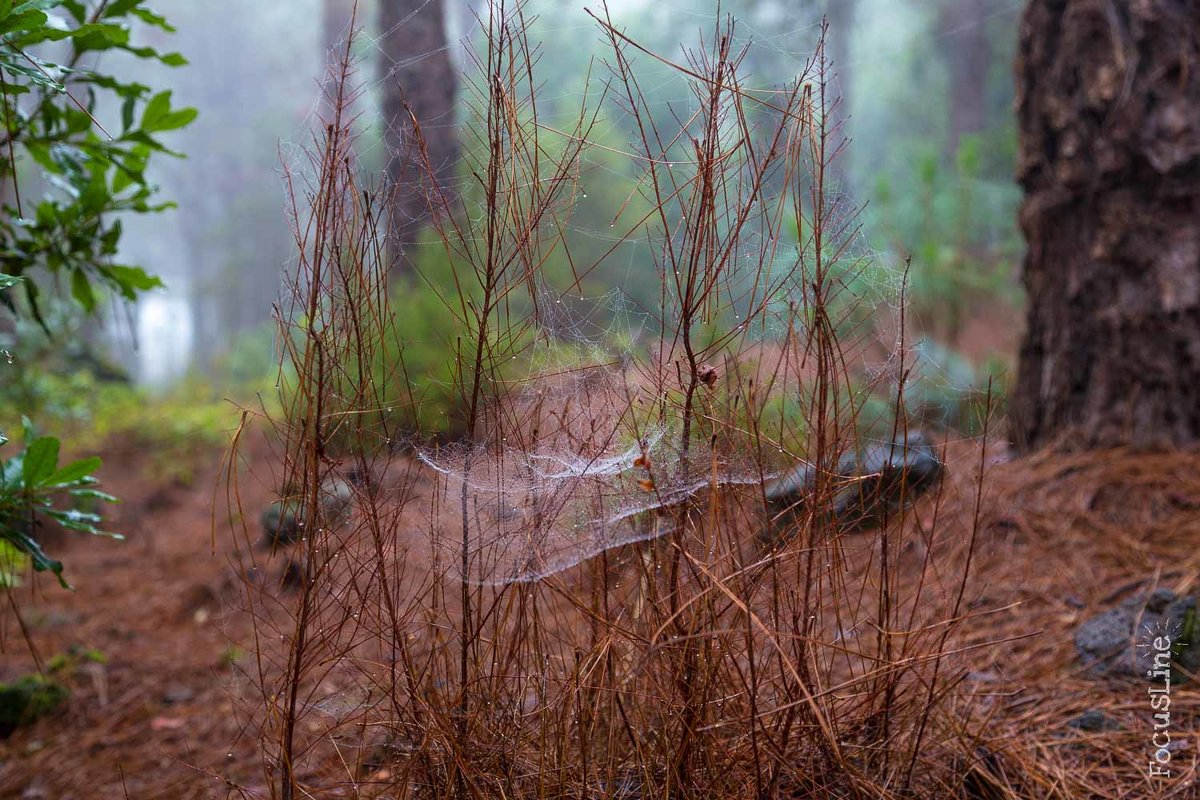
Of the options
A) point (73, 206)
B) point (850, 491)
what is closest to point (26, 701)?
point (73, 206)

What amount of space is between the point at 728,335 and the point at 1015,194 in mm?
9431

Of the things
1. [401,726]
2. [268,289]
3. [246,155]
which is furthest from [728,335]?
[246,155]

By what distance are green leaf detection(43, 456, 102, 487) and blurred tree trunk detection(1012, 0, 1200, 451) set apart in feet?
10.3

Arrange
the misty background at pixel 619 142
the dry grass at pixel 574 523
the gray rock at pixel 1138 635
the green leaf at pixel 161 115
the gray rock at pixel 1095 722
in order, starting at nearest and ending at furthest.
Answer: the dry grass at pixel 574 523
the gray rock at pixel 1095 722
the gray rock at pixel 1138 635
the green leaf at pixel 161 115
the misty background at pixel 619 142

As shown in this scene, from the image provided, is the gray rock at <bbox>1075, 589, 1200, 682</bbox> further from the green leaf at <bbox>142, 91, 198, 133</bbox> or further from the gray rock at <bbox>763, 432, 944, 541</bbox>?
the green leaf at <bbox>142, 91, 198, 133</bbox>

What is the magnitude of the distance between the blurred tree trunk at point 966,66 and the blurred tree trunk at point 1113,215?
9699mm

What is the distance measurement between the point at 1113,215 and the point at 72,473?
3.24 metres

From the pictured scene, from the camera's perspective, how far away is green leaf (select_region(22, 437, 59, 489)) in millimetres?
1607

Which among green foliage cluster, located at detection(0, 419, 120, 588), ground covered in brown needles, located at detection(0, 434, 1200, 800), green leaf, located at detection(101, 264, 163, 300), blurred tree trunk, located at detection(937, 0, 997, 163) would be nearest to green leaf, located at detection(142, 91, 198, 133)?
green leaf, located at detection(101, 264, 163, 300)

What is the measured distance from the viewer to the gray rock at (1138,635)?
191 centimetres

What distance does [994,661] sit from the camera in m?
1.91

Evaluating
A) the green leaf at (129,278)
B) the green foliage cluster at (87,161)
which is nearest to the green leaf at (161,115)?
the green foliage cluster at (87,161)

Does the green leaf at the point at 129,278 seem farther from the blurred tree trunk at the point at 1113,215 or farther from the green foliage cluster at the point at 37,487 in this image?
the blurred tree trunk at the point at 1113,215

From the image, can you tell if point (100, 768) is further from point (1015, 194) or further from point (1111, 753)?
point (1015, 194)
